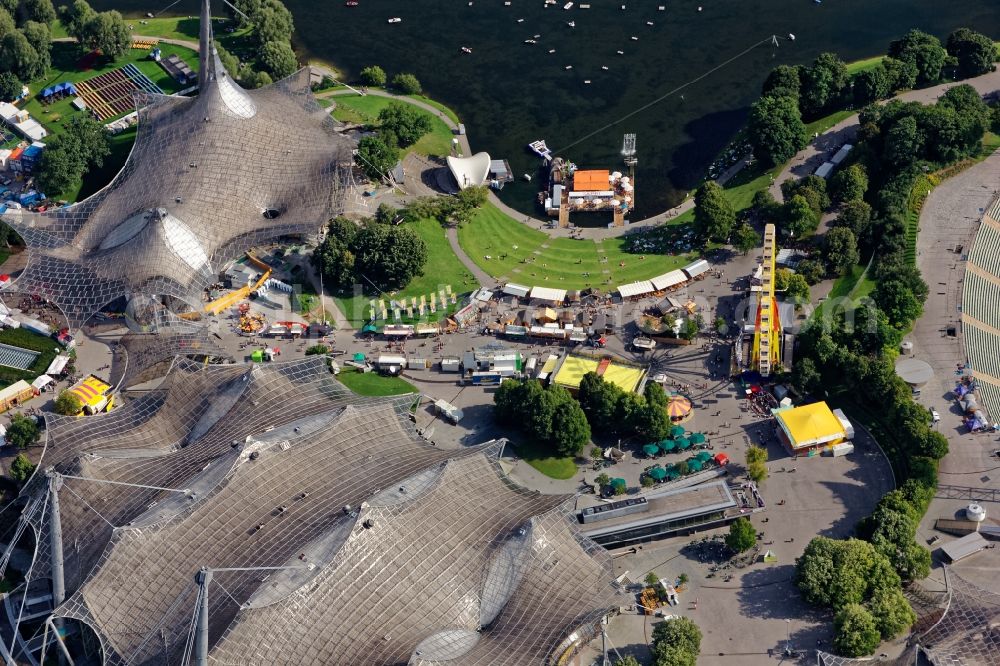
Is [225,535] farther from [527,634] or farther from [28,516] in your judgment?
[527,634]

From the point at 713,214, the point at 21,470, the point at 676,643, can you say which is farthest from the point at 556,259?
the point at 21,470

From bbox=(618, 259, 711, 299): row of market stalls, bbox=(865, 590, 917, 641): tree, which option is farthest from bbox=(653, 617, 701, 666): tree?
bbox=(618, 259, 711, 299): row of market stalls

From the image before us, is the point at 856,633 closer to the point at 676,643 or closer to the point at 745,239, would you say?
the point at 676,643

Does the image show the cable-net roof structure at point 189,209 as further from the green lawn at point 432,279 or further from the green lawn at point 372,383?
the green lawn at point 372,383

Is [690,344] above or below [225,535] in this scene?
above

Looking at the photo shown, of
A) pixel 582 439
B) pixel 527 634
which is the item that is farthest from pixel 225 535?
pixel 582 439

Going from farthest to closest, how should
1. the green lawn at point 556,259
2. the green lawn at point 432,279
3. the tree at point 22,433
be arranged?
the green lawn at point 556,259, the green lawn at point 432,279, the tree at point 22,433

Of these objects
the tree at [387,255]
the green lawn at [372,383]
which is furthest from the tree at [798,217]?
the green lawn at [372,383]
